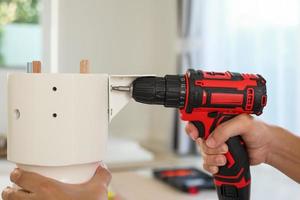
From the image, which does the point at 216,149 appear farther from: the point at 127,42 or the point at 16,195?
the point at 127,42

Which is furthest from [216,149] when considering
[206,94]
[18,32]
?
[18,32]

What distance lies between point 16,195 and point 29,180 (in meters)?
0.03

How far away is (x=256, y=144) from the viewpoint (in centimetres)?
77

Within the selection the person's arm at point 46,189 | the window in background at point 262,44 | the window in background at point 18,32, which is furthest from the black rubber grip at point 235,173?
the window in background at point 18,32

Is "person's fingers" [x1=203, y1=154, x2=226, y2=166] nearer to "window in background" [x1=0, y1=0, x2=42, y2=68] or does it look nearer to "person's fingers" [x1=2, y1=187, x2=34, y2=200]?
"person's fingers" [x1=2, y1=187, x2=34, y2=200]

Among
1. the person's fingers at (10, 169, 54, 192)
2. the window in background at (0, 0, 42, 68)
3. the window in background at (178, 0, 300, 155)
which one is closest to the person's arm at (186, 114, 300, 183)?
the person's fingers at (10, 169, 54, 192)

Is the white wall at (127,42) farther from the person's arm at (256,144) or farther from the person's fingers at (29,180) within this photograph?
the person's fingers at (29,180)

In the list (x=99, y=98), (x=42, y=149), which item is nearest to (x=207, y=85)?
(x=99, y=98)

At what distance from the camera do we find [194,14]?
1741 millimetres

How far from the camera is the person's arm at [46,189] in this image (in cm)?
52

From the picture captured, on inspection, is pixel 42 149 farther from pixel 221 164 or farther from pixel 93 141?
pixel 221 164

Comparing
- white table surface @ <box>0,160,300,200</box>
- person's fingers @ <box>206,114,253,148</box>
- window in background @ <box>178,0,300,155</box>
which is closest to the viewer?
person's fingers @ <box>206,114,253,148</box>

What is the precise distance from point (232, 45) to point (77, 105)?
3.50 feet

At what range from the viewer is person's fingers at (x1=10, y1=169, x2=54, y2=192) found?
52 cm
